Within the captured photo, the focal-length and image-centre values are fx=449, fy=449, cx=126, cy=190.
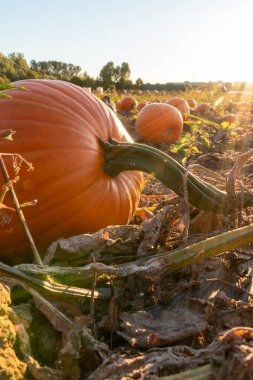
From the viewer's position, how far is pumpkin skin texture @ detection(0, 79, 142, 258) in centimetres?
172

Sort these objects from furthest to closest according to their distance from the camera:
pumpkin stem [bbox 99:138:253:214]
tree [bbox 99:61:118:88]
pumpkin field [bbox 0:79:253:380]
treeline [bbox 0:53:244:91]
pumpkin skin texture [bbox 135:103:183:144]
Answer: tree [bbox 99:61:118:88], treeline [bbox 0:53:244:91], pumpkin skin texture [bbox 135:103:183:144], pumpkin stem [bbox 99:138:253:214], pumpkin field [bbox 0:79:253:380]

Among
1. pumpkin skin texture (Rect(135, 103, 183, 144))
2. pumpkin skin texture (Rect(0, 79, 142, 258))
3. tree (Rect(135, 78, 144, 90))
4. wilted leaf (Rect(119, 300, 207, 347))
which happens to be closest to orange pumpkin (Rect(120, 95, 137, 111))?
pumpkin skin texture (Rect(135, 103, 183, 144))

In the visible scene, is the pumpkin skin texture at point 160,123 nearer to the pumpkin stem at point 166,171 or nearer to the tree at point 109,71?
the pumpkin stem at point 166,171

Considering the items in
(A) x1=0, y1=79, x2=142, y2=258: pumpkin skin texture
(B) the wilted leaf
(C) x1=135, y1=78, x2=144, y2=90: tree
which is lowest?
(B) the wilted leaf

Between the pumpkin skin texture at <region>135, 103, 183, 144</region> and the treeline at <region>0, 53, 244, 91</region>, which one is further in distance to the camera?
the treeline at <region>0, 53, 244, 91</region>

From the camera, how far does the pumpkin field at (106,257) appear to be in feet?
2.88

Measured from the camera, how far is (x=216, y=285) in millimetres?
1398

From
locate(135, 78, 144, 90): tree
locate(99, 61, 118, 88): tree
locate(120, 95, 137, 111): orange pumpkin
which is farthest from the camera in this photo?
locate(99, 61, 118, 88): tree

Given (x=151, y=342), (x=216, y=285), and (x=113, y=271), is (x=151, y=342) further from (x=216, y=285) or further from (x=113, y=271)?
(x=216, y=285)

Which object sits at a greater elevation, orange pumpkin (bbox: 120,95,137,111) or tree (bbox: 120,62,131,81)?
tree (bbox: 120,62,131,81)

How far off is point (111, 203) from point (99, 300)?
75 cm

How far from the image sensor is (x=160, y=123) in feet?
18.6

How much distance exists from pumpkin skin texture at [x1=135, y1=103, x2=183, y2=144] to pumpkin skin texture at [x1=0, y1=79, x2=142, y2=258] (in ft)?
12.1

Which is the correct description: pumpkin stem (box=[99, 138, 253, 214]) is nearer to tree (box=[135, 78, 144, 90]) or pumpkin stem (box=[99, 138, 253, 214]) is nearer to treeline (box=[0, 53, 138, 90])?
treeline (box=[0, 53, 138, 90])
